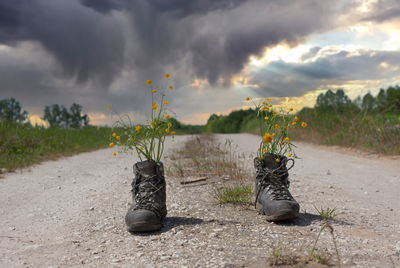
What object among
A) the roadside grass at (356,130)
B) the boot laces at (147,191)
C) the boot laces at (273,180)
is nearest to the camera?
the boot laces at (147,191)

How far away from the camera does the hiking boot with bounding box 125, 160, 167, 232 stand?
257 centimetres

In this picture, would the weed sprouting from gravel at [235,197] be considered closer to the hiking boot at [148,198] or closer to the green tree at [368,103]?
the hiking boot at [148,198]

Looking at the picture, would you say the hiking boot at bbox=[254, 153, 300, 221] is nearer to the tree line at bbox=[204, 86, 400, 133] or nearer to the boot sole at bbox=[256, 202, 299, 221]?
the boot sole at bbox=[256, 202, 299, 221]

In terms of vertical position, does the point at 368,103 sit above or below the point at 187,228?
above

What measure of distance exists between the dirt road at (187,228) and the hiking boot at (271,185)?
13 centimetres

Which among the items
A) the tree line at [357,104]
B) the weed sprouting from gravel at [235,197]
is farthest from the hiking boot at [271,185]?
the tree line at [357,104]

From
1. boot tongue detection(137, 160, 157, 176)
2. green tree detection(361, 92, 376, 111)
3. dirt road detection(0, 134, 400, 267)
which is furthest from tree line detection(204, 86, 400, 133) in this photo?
boot tongue detection(137, 160, 157, 176)

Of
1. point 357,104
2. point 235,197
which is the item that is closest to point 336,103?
point 357,104

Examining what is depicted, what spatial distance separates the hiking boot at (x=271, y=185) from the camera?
2748 mm

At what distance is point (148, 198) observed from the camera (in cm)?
274

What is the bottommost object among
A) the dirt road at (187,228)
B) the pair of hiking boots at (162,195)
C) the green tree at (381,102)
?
the dirt road at (187,228)

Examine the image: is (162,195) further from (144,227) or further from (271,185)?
(271,185)

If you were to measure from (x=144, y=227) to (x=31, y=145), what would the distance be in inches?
264

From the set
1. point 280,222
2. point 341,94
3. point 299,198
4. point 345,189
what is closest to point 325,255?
point 280,222
